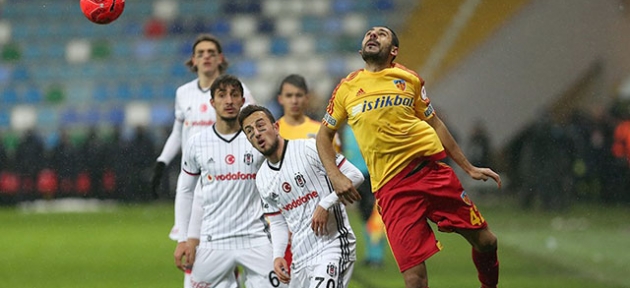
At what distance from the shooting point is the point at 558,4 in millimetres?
24406

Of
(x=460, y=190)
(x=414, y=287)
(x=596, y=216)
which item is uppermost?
(x=460, y=190)

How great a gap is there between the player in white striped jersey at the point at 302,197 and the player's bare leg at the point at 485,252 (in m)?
0.88

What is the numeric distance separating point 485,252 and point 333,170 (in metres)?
1.36

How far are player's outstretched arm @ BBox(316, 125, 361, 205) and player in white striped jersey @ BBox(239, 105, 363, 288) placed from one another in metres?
0.12

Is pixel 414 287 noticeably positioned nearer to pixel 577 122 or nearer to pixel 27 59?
pixel 577 122

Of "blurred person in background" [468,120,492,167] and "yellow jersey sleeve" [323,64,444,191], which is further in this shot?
"blurred person in background" [468,120,492,167]

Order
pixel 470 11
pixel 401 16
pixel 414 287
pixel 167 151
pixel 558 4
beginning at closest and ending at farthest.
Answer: pixel 414 287, pixel 167 151, pixel 558 4, pixel 470 11, pixel 401 16

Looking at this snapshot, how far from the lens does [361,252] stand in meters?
15.9

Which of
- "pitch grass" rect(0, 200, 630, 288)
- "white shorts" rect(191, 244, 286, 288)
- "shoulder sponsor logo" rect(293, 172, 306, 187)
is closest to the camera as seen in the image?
"shoulder sponsor logo" rect(293, 172, 306, 187)

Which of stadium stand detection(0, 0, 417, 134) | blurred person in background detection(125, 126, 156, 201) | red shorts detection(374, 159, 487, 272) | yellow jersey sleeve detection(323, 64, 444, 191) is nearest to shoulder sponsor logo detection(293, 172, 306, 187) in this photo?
yellow jersey sleeve detection(323, 64, 444, 191)

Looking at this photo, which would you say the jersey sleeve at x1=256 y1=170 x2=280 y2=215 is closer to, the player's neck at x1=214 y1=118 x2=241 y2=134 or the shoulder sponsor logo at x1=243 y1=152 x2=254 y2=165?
the shoulder sponsor logo at x1=243 y1=152 x2=254 y2=165

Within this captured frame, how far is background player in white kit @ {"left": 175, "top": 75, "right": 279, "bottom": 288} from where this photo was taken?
26.9ft

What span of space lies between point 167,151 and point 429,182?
2943 millimetres

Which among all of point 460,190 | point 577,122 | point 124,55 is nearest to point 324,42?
point 124,55
